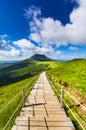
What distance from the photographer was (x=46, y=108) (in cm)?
1895

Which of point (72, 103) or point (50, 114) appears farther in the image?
point (72, 103)

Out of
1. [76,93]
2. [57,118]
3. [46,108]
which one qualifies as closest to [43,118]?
[57,118]

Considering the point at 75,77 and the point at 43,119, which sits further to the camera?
the point at 75,77

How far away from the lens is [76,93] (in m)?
24.8

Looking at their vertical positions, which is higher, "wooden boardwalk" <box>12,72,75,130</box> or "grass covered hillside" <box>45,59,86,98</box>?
"grass covered hillside" <box>45,59,86,98</box>

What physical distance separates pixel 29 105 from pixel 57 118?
5.58 m

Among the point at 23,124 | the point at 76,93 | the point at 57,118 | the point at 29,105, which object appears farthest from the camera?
the point at 76,93

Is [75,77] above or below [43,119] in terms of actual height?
above

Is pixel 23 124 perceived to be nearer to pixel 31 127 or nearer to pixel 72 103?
pixel 31 127

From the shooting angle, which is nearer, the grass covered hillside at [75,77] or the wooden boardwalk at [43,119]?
the wooden boardwalk at [43,119]

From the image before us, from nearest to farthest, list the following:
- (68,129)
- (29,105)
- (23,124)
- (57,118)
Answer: (68,129)
(23,124)
(57,118)
(29,105)

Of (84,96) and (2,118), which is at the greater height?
(84,96)

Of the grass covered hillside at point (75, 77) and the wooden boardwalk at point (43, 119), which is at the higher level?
the grass covered hillside at point (75, 77)

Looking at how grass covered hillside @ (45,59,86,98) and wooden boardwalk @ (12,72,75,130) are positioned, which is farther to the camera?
grass covered hillside @ (45,59,86,98)
